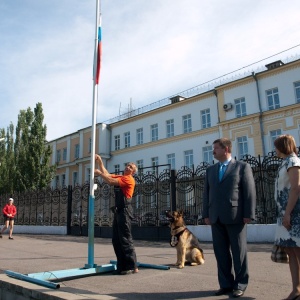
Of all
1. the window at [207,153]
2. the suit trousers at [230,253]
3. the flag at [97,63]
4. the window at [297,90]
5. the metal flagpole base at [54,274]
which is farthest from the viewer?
the window at [207,153]

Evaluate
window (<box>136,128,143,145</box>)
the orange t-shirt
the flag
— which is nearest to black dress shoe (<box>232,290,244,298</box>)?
the orange t-shirt

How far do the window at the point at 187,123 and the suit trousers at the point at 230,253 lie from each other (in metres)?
30.8

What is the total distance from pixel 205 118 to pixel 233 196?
98.6ft

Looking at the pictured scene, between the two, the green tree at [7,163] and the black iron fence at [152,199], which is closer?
the black iron fence at [152,199]

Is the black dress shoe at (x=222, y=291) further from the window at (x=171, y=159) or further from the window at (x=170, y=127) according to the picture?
the window at (x=170, y=127)

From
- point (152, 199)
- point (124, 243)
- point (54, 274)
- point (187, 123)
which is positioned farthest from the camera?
point (187, 123)

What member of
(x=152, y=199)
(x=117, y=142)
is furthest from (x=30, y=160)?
(x=152, y=199)

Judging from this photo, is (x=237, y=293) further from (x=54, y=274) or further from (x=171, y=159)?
(x=171, y=159)

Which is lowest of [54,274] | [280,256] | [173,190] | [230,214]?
[54,274]

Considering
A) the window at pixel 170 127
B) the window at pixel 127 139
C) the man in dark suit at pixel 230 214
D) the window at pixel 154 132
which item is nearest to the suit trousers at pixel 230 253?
the man in dark suit at pixel 230 214

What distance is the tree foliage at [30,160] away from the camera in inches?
1308

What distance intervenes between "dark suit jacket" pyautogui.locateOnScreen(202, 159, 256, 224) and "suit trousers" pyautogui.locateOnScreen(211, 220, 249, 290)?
0.44 feet

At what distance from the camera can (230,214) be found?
4.38 m

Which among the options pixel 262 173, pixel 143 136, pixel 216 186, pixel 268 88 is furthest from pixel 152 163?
pixel 216 186
